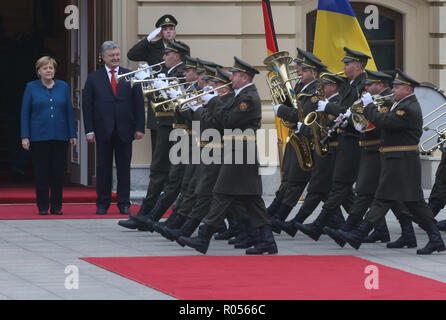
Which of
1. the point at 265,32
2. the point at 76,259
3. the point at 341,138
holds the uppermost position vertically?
the point at 265,32

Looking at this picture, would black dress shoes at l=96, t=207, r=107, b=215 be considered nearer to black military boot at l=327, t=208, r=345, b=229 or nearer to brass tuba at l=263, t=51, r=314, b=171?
brass tuba at l=263, t=51, r=314, b=171

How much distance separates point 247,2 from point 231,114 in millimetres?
5940

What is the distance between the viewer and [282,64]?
39.1 feet

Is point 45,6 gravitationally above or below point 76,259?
above

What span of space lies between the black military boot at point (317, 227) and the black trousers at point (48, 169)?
326 centimetres

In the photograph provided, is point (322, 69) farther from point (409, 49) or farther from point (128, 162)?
point (409, 49)

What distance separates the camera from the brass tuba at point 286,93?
11766 mm

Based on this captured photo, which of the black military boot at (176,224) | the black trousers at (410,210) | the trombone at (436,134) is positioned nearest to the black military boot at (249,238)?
the black military boot at (176,224)

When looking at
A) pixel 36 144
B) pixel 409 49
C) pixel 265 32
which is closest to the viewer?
pixel 36 144

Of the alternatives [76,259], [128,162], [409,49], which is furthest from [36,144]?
[409,49]
